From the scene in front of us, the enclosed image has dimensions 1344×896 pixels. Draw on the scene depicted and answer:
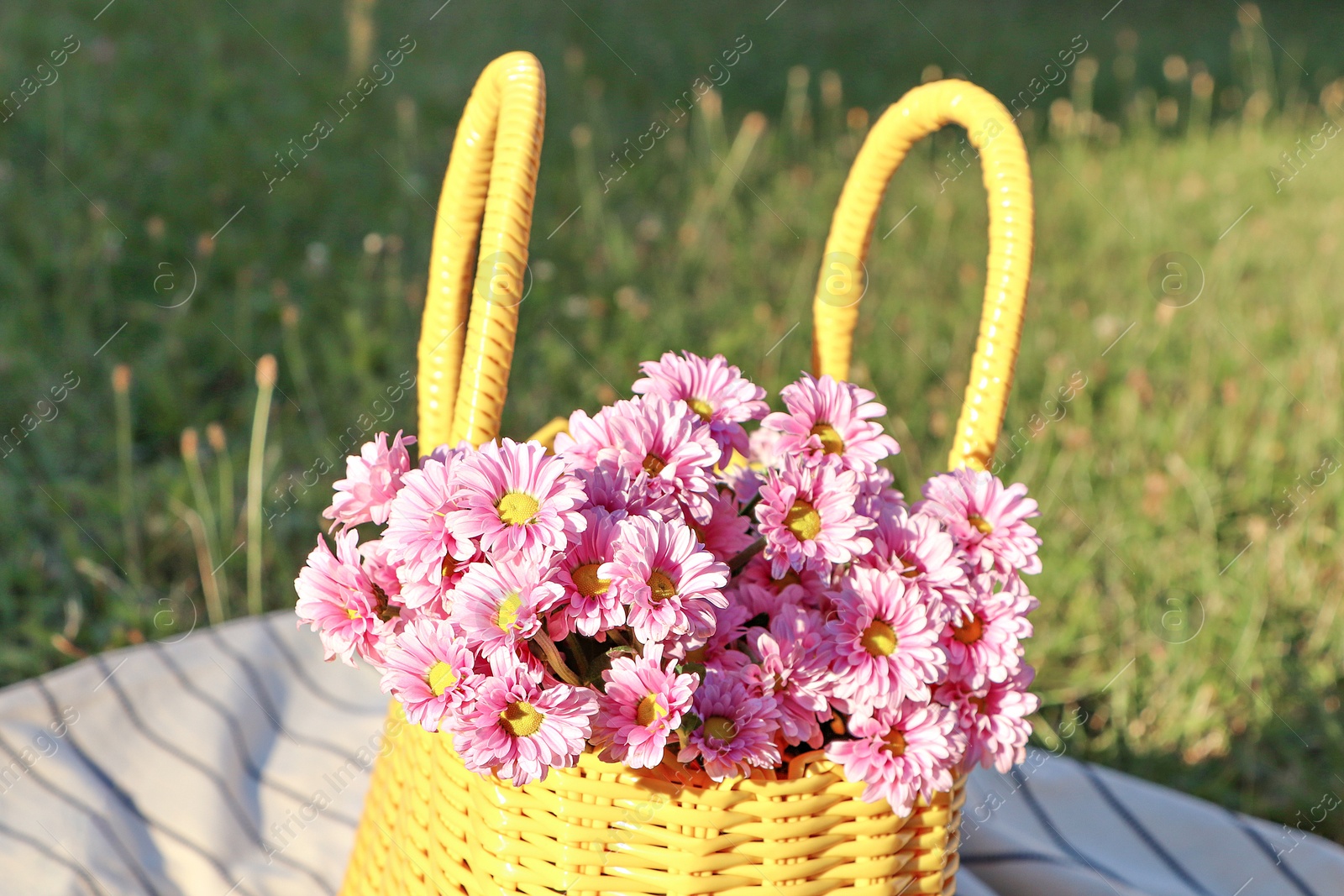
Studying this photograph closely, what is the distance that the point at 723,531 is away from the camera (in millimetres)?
706

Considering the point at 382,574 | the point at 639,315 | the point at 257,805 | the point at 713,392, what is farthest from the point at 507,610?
the point at 639,315

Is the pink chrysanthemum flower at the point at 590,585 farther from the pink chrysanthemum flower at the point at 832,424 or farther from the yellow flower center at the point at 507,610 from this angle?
the pink chrysanthemum flower at the point at 832,424

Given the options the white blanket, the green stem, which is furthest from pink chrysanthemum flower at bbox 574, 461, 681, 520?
the green stem

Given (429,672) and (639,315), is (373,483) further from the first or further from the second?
(639,315)

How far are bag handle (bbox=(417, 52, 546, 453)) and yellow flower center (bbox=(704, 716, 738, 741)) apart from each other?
0.80 feet

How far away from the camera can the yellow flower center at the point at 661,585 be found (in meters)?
0.61

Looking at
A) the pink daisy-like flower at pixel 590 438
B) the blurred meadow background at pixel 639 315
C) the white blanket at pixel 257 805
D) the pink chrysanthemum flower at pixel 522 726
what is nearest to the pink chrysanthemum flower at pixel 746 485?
the pink daisy-like flower at pixel 590 438

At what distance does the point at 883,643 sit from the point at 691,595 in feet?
0.47

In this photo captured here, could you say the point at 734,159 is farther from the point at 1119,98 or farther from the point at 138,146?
the point at 1119,98

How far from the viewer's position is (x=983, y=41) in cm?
494

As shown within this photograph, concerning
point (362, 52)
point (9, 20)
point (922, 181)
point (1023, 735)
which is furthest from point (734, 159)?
point (1023, 735)

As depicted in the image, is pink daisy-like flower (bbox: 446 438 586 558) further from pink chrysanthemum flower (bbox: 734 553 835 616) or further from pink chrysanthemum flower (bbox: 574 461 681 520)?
pink chrysanthemum flower (bbox: 734 553 835 616)

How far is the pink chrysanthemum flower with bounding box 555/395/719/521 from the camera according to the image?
0.67 m

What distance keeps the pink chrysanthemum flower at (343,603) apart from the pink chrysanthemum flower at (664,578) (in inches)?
6.1
